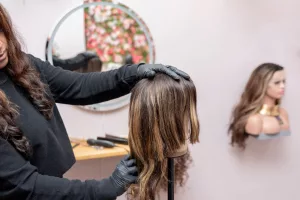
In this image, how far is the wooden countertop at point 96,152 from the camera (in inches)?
63.7

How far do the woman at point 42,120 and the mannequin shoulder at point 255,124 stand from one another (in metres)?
0.98

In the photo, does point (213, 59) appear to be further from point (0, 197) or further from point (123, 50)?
point (0, 197)

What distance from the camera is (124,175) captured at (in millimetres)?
970

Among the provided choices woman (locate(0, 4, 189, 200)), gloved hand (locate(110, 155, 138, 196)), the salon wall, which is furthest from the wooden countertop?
gloved hand (locate(110, 155, 138, 196))

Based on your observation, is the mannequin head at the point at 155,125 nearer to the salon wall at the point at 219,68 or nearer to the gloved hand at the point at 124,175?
the gloved hand at the point at 124,175

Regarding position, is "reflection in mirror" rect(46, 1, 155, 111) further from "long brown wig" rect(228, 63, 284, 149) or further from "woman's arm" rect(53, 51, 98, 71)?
"long brown wig" rect(228, 63, 284, 149)

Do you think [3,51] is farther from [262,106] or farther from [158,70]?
[262,106]

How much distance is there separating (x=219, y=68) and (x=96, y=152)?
0.88 meters

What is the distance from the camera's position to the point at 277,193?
2.24m

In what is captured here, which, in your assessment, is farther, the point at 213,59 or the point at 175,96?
the point at 213,59

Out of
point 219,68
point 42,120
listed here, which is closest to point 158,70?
point 42,120

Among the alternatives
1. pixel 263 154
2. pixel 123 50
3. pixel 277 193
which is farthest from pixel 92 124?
pixel 277 193

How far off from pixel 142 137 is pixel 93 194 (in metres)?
0.21

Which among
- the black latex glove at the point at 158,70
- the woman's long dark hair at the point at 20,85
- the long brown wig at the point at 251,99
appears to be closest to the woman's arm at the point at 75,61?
the woman's long dark hair at the point at 20,85
